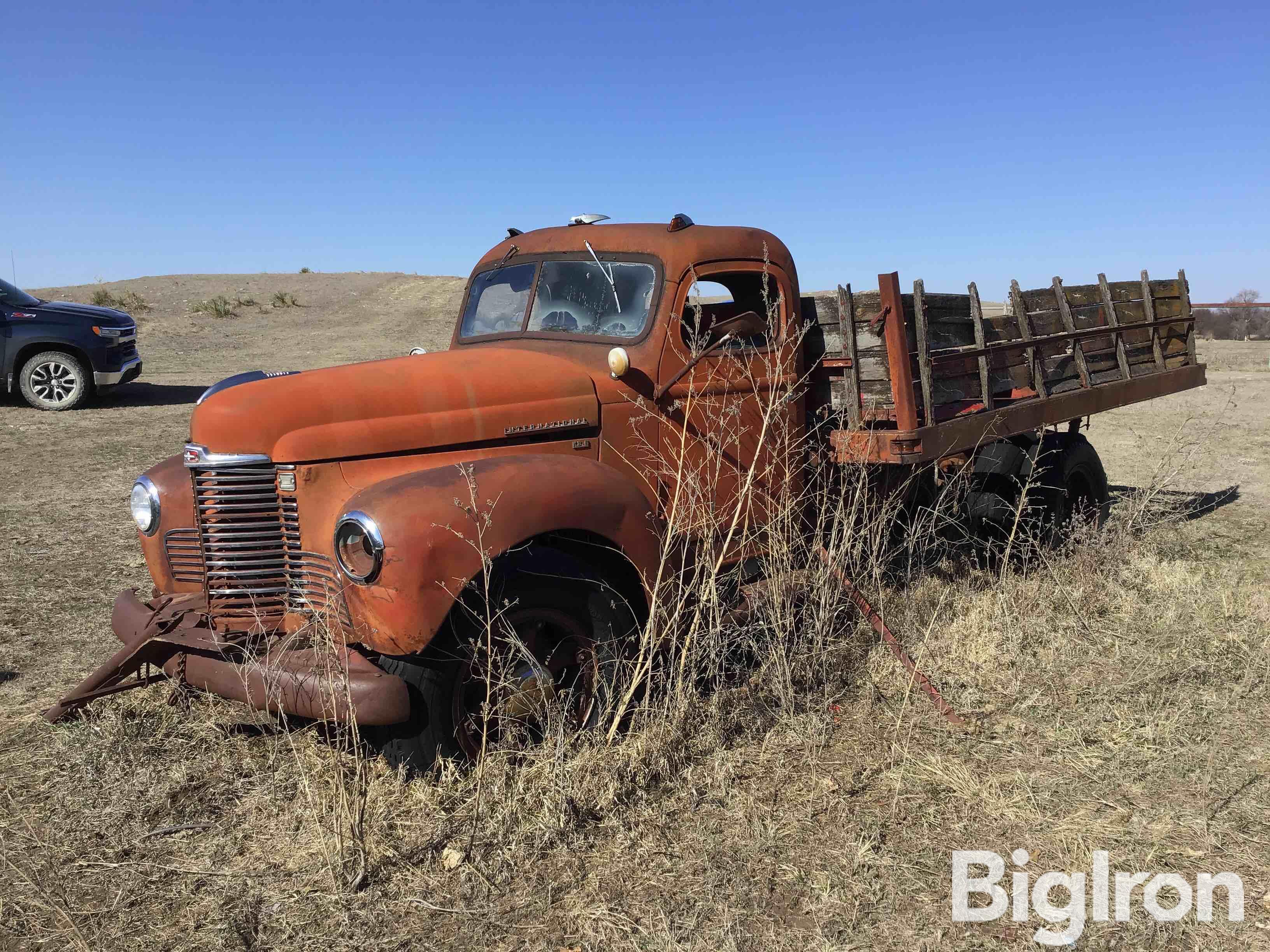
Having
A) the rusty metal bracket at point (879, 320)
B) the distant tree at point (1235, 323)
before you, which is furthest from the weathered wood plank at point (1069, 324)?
the distant tree at point (1235, 323)

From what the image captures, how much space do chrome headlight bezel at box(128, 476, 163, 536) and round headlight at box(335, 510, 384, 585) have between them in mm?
1350

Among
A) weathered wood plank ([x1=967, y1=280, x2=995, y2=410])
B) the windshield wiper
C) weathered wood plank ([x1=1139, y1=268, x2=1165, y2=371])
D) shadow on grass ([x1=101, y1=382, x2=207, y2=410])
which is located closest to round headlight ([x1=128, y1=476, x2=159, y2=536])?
the windshield wiper

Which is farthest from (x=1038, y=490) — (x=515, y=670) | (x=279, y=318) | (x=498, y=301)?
(x=279, y=318)

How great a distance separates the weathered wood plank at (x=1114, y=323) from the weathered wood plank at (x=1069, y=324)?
0.54 meters

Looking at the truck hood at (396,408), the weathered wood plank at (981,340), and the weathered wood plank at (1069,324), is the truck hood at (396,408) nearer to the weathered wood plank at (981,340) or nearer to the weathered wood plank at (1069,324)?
the weathered wood plank at (981,340)

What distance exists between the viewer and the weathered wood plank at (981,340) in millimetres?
5703

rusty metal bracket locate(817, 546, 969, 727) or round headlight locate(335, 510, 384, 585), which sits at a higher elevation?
round headlight locate(335, 510, 384, 585)

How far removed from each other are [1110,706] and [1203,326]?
91.1ft

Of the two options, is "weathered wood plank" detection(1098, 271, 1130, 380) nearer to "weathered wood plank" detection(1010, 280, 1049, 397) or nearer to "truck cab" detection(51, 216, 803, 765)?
"weathered wood plank" detection(1010, 280, 1049, 397)

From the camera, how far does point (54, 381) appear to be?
13086 mm

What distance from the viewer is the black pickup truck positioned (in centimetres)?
1273

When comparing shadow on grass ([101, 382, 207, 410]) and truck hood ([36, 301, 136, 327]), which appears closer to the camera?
truck hood ([36, 301, 136, 327])

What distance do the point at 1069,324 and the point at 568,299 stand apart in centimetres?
365

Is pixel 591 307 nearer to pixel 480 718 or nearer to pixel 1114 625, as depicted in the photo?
pixel 480 718
